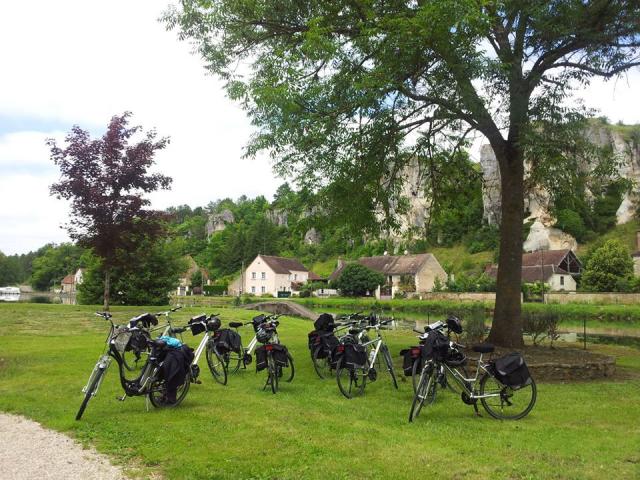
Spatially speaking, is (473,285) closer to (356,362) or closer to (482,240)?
(482,240)

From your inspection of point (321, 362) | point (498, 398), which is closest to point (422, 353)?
point (498, 398)

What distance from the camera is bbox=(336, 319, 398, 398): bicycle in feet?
25.5

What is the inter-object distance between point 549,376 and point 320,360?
4374mm

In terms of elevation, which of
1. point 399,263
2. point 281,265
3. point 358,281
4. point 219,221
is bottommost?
point 358,281

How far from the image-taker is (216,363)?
8797mm

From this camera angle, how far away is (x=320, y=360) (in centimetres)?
1001

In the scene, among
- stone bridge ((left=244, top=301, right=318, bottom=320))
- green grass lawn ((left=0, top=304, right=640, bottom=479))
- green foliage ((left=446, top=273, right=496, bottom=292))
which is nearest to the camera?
green grass lawn ((left=0, top=304, right=640, bottom=479))

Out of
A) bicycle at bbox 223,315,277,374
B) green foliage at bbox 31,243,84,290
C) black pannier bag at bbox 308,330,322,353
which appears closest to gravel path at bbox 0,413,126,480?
bicycle at bbox 223,315,277,374

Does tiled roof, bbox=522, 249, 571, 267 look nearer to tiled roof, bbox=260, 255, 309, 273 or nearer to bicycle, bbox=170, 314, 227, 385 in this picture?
tiled roof, bbox=260, 255, 309, 273

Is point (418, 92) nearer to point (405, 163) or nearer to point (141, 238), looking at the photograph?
point (405, 163)

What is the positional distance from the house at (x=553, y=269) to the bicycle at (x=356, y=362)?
5541 cm

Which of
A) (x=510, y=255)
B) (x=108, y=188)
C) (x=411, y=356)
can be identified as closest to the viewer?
(x=411, y=356)

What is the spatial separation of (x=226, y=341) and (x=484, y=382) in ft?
14.3

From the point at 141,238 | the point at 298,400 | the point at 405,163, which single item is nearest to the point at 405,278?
the point at 141,238
